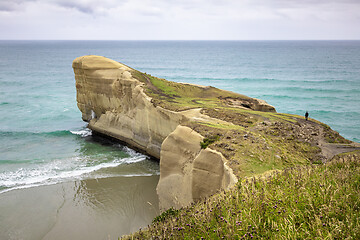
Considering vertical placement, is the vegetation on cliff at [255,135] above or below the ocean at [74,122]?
above

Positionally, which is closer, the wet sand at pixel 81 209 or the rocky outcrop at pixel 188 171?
the rocky outcrop at pixel 188 171

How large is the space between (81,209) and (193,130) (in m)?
6.52

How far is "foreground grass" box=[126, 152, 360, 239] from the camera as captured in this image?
13.5 ft

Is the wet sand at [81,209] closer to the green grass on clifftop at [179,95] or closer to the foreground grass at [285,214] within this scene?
the green grass on clifftop at [179,95]

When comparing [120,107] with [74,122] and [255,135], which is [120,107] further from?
[255,135]

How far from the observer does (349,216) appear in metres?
4.16

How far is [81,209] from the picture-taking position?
14320 millimetres

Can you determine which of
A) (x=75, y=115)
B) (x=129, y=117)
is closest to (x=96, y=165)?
(x=129, y=117)

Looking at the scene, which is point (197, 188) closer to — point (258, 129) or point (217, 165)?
point (217, 165)

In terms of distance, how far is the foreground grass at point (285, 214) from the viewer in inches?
163

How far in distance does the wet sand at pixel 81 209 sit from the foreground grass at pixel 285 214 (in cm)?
769

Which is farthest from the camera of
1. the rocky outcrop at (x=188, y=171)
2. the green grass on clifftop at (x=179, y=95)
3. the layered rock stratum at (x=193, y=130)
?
the green grass on clifftop at (x=179, y=95)

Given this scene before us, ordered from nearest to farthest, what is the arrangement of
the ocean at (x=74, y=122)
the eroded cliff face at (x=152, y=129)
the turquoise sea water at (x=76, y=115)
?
the eroded cliff face at (x=152, y=129) < the ocean at (x=74, y=122) < the turquoise sea water at (x=76, y=115)

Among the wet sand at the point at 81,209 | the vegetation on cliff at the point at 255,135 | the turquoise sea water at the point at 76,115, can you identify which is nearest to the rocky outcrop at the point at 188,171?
the vegetation on cliff at the point at 255,135
